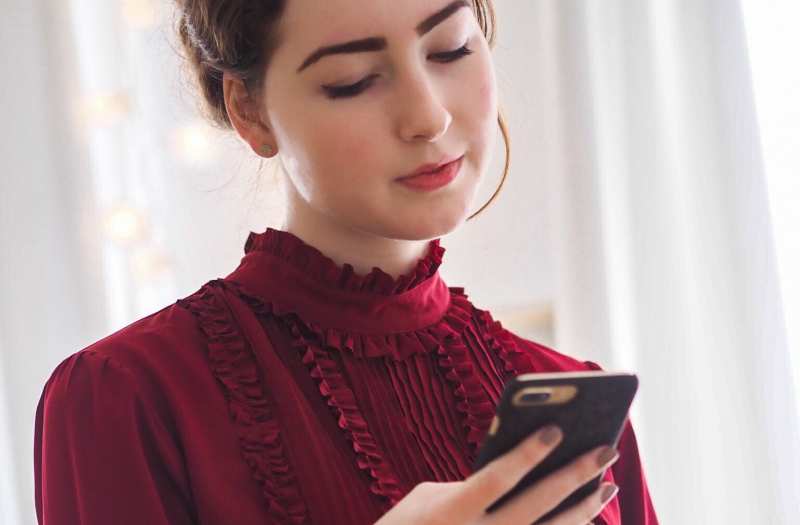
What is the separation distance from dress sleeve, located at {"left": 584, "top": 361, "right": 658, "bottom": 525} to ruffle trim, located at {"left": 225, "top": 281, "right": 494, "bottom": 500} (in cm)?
19

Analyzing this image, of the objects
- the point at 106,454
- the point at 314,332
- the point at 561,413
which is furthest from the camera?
the point at 314,332

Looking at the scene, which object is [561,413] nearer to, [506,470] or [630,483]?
A: [506,470]

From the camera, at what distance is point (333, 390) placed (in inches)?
32.4

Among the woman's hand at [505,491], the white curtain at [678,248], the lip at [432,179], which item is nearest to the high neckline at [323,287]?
the lip at [432,179]

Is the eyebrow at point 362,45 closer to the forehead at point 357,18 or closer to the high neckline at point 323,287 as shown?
the forehead at point 357,18

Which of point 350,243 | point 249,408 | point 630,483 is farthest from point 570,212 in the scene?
point 249,408

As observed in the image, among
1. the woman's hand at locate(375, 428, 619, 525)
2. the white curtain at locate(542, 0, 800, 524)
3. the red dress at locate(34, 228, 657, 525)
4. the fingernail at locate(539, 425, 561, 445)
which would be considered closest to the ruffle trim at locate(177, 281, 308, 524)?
the red dress at locate(34, 228, 657, 525)

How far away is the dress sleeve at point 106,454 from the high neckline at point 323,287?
155mm

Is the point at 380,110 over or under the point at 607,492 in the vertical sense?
over

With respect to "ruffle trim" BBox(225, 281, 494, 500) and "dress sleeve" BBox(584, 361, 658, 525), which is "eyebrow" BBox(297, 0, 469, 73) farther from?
"dress sleeve" BBox(584, 361, 658, 525)

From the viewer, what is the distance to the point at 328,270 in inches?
33.6

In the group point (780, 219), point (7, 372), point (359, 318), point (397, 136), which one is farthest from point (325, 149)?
point (7, 372)

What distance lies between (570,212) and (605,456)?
1011 mm

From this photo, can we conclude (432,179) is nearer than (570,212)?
Yes
